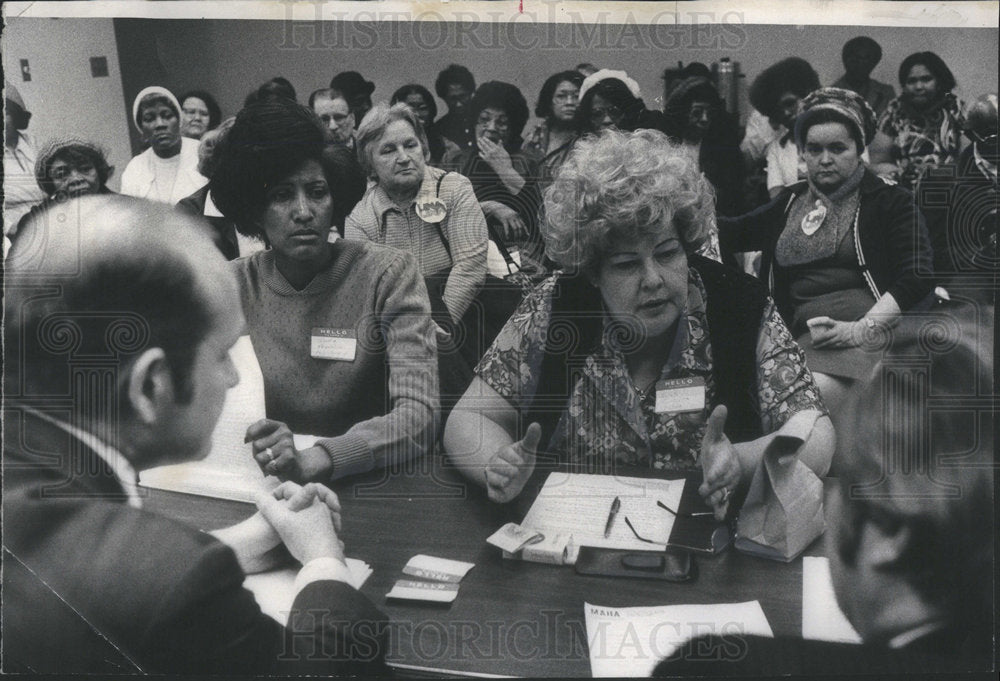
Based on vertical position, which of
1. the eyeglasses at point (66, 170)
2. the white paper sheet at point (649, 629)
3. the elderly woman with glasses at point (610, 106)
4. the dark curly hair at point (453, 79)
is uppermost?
the dark curly hair at point (453, 79)

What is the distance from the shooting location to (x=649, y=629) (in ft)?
10.5

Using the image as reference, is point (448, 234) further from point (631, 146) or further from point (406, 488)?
point (406, 488)

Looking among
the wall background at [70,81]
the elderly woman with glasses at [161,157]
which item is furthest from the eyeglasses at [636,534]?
the wall background at [70,81]

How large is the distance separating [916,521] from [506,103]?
2.12m

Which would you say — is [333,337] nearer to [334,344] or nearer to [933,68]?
[334,344]

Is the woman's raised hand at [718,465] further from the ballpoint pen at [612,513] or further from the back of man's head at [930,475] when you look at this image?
the back of man's head at [930,475]

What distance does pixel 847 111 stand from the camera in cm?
331

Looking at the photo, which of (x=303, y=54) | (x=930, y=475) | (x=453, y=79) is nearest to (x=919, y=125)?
(x=930, y=475)

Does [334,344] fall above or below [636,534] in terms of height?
above

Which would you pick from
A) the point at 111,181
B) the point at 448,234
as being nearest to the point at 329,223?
the point at 448,234

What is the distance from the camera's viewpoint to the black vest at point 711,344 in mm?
3219

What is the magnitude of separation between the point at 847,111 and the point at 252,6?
213cm

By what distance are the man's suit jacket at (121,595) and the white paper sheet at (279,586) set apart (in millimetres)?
28

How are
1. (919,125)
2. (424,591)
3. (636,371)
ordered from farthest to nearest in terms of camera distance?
(919,125)
(636,371)
(424,591)
